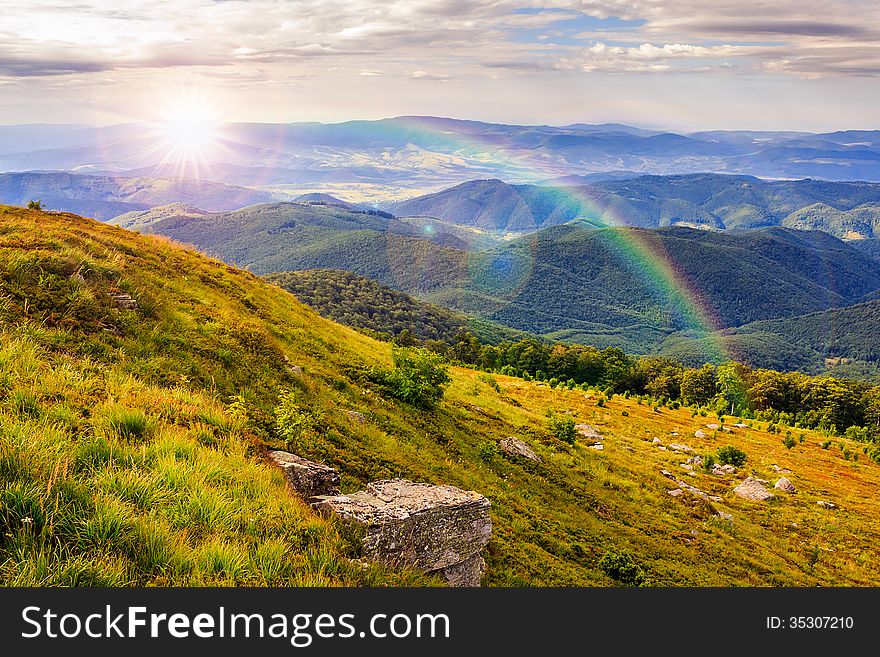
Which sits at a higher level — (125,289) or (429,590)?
(125,289)

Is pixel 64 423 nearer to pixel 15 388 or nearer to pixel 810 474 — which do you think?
pixel 15 388

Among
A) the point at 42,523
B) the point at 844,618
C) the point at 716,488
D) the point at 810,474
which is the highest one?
the point at 42,523

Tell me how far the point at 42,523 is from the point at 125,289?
11935mm

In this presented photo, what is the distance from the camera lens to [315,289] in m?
195

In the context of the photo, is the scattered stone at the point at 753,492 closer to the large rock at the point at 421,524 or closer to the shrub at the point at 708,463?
the shrub at the point at 708,463

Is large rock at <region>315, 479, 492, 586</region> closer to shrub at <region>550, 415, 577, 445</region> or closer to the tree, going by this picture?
shrub at <region>550, 415, 577, 445</region>

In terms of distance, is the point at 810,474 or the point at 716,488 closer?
the point at 716,488

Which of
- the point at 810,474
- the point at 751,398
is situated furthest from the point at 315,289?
the point at 810,474

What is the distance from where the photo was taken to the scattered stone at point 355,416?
16333mm

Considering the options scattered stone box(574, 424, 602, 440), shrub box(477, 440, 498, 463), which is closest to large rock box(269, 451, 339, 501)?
shrub box(477, 440, 498, 463)

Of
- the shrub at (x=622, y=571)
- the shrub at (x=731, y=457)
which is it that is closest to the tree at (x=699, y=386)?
the shrub at (x=731, y=457)

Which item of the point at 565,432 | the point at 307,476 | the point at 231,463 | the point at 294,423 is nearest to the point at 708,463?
the point at 565,432

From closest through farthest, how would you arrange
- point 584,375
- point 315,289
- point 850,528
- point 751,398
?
1. point 850,528
2. point 751,398
3. point 584,375
4. point 315,289

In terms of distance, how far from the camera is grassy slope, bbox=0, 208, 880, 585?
18.7 feet
